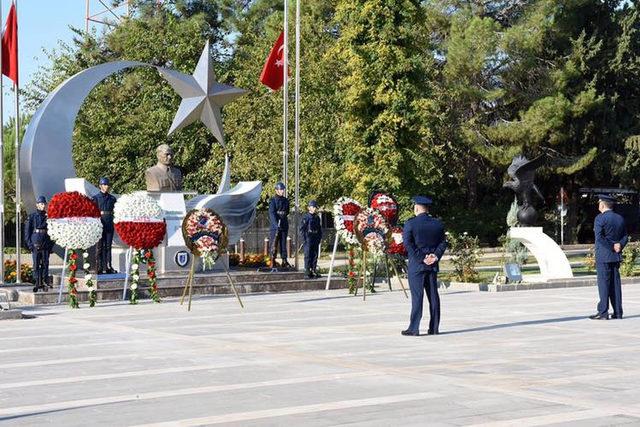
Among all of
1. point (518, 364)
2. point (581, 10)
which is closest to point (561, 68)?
point (581, 10)

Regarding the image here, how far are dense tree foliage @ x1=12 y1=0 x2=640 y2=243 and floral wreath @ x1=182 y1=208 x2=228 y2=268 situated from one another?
75.9 feet

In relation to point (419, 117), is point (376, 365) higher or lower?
lower

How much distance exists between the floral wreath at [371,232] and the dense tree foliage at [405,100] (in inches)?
790

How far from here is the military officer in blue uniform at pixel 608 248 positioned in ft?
56.4

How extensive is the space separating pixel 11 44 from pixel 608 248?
1652 cm

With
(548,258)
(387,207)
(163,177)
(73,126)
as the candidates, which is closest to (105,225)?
(163,177)

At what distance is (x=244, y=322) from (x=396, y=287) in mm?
9197

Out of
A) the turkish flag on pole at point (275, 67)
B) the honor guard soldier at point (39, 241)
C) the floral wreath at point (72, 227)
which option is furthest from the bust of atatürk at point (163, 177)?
the turkish flag on pole at point (275, 67)

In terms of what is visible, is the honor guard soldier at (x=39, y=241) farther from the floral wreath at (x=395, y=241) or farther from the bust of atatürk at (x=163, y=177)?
the floral wreath at (x=395, y=241)

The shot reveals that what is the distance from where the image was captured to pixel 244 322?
684 inches

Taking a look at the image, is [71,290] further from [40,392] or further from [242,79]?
[242,79]

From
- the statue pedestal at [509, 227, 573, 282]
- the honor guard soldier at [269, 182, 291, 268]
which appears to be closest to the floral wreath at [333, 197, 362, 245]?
the honor guard soldier at [269, 182, 291, 268]

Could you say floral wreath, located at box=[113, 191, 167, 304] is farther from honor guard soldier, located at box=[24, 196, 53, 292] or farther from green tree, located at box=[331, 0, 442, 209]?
green tree, located at box=[331, 0, 442, 209]

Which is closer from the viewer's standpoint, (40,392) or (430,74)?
(40,392)
